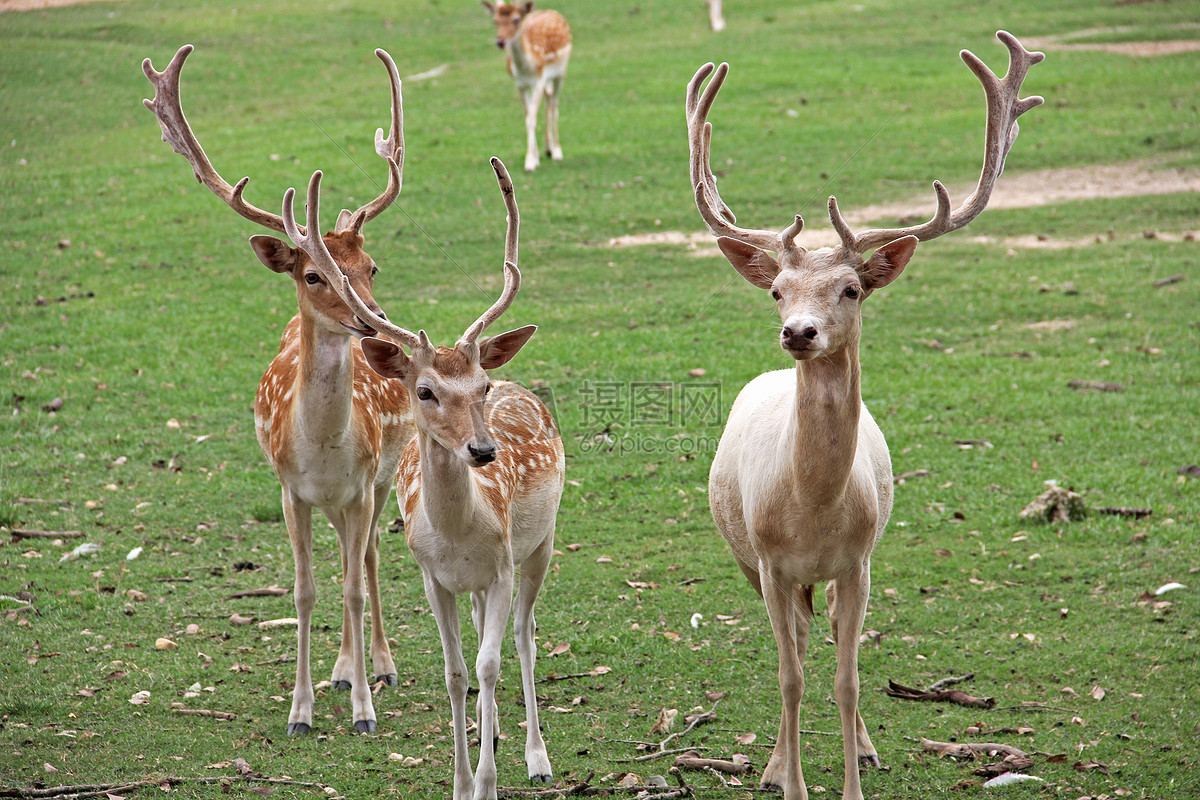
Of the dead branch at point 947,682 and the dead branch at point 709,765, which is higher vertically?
the dead branch at point 947,682

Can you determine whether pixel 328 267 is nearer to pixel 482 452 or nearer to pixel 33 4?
pixel 482 452

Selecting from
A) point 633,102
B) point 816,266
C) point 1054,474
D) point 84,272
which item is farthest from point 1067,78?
point 816,266

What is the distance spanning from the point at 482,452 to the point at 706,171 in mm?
1937

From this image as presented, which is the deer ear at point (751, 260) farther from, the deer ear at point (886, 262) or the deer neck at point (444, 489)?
the deer neck at point (444, 489)

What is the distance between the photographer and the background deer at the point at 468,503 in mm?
4660

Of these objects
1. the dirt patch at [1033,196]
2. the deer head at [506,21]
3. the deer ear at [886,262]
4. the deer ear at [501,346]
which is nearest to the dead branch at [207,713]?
the deer ear at [501,346]

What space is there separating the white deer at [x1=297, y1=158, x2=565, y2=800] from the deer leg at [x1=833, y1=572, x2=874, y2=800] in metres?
1.39

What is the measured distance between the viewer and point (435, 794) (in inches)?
199

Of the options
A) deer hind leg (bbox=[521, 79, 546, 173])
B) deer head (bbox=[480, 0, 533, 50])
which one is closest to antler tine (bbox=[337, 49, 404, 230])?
deer hind leg (bbox=[521, 79, 546, 173])

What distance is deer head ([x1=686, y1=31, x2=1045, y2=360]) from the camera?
170 inches

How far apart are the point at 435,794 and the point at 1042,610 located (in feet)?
12.4

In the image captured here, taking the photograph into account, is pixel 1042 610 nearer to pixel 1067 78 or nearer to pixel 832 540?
pixel 832 540

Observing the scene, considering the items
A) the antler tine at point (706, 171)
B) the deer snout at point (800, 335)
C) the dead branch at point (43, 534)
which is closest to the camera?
the deer snout at point (800, 335)

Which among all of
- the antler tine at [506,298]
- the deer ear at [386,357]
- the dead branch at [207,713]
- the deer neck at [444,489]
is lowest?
the dead branch at [207,713]
